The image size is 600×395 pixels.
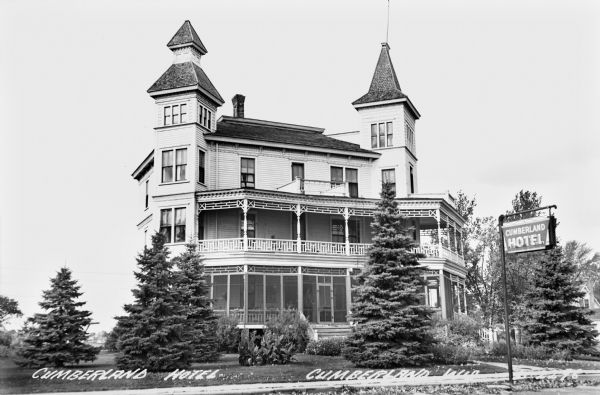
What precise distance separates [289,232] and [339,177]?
16.9 ft

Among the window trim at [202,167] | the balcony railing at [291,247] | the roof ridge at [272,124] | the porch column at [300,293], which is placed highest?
the roof ridge at [272,124]

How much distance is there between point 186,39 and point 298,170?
33.6ft

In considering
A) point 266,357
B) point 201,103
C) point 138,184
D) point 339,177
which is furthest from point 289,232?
point 266,357

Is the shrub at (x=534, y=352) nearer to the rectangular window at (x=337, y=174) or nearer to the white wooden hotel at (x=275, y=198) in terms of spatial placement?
the white wooden hotel at (x=275, y=198)

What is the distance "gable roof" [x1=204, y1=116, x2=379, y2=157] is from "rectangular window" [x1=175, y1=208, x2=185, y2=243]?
4.53 meters

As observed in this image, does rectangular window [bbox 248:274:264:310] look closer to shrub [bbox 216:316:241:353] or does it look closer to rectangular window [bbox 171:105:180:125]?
shrub [bbox 216:316:241:353]

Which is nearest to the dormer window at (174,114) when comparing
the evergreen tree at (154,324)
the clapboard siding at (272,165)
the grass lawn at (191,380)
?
the clapboard siding at (272,165)

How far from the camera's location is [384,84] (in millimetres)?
42625

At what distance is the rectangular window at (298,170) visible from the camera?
3959cm

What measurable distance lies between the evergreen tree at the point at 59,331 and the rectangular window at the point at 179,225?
12498 mm

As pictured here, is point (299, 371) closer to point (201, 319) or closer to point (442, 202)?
point (201, 319)

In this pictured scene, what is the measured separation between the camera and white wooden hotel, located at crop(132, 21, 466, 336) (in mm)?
34031

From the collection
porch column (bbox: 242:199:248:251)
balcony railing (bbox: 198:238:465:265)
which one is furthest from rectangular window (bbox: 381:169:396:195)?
porch column (bbox: 242:199:248:251)

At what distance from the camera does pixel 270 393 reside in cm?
1638
